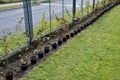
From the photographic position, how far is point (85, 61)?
19.7 ft

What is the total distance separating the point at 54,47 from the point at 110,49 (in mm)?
1667

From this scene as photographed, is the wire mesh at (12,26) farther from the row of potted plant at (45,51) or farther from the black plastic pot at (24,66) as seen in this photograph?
the black plastic pot at (24,66)

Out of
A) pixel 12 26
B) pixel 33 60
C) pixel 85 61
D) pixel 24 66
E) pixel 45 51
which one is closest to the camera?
pixel 24 66

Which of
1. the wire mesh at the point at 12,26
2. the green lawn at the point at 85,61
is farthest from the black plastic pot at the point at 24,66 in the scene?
the wire mesh at the point at 12,26

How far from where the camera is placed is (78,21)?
35.4ft

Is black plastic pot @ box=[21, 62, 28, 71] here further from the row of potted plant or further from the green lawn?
the green lawn

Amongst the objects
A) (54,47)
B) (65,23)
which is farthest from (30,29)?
(65,23)

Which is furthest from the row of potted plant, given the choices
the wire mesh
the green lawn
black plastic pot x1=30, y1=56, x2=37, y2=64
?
the wire mesh

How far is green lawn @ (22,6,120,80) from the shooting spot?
5.16 metres

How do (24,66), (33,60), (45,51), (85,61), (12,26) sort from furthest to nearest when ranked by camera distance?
(12,26) < (45,51) < (85,61) < (33,60) < (24,66)

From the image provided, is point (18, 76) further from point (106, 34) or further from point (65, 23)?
point (106, 34)

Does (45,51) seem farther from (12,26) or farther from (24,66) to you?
(12,26)

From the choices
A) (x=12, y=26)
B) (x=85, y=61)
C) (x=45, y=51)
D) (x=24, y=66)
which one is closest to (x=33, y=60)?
(x=24, y=66)

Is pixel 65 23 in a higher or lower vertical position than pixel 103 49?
higher
